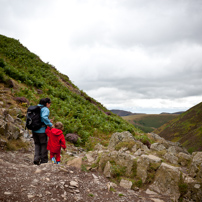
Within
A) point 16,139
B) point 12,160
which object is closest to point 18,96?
point 16,139

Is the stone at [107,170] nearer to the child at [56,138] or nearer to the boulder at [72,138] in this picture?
the child at [56,138]

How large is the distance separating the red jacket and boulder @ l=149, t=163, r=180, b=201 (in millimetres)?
4329

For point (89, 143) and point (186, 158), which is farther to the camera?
point (89, 143)

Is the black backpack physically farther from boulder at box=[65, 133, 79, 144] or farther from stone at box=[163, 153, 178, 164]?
stone at box=[163, 153, 178, 164]

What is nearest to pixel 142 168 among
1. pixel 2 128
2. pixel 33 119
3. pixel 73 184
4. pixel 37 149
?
pixel 73 184

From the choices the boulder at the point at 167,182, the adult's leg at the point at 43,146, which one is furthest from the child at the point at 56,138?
the boulder at the point at 167,182

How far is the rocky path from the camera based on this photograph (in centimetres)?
466

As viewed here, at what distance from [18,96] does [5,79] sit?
2.83 metres

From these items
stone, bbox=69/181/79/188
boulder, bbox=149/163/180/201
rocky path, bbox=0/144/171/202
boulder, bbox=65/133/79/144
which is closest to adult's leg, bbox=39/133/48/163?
rocky path, bbox=0/144/171/202

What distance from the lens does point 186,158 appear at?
9.38 metres

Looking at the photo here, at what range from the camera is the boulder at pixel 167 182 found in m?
6.46

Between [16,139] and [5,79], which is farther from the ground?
[5,79]

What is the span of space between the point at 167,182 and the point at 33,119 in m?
6.33

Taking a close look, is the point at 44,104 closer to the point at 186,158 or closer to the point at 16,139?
the point at 16,139
